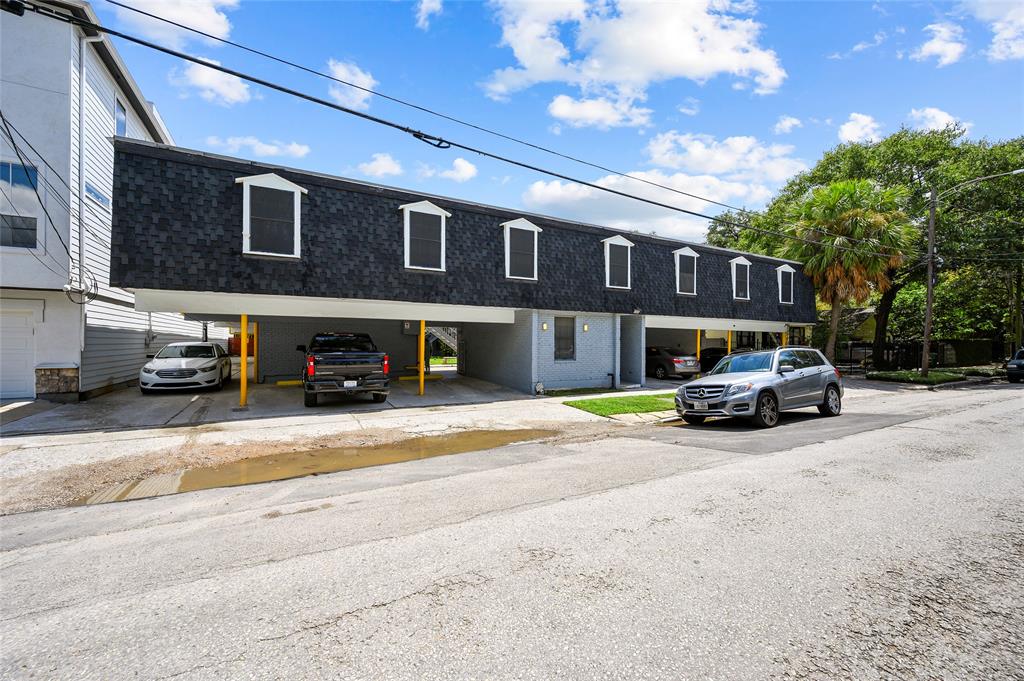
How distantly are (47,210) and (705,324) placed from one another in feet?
70.4

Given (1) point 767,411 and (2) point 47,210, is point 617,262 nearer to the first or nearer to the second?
(1) point 767,411

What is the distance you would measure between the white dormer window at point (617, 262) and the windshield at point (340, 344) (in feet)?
28.4

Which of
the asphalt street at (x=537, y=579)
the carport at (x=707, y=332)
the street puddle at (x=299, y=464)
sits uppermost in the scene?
the carport at (x=707, y=332)

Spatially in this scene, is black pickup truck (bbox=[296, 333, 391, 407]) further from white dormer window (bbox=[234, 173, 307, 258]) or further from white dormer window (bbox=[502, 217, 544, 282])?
white dormer window (bbox=[502, 217, 544, 282])

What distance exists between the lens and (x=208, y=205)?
11.1 m

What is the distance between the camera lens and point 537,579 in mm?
3262

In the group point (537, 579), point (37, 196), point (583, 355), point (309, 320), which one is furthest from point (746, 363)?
point (37, 196)

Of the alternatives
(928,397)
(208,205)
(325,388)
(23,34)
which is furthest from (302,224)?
(928,397)

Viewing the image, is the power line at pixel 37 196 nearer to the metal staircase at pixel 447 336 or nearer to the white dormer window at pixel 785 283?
the metal staircase at pixel 447 336

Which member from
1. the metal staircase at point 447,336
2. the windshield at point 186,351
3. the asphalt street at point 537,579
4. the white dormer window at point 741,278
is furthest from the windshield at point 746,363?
the metal staircase at point 447,336

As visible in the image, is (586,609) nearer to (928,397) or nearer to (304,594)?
(304,594)

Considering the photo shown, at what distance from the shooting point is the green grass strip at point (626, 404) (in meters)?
12.0

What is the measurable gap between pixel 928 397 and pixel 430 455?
1694 cm

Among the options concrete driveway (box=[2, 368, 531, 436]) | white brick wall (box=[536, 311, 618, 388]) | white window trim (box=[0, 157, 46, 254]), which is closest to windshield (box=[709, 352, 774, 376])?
white brick wall (box=[536, 311, 618, 388])
